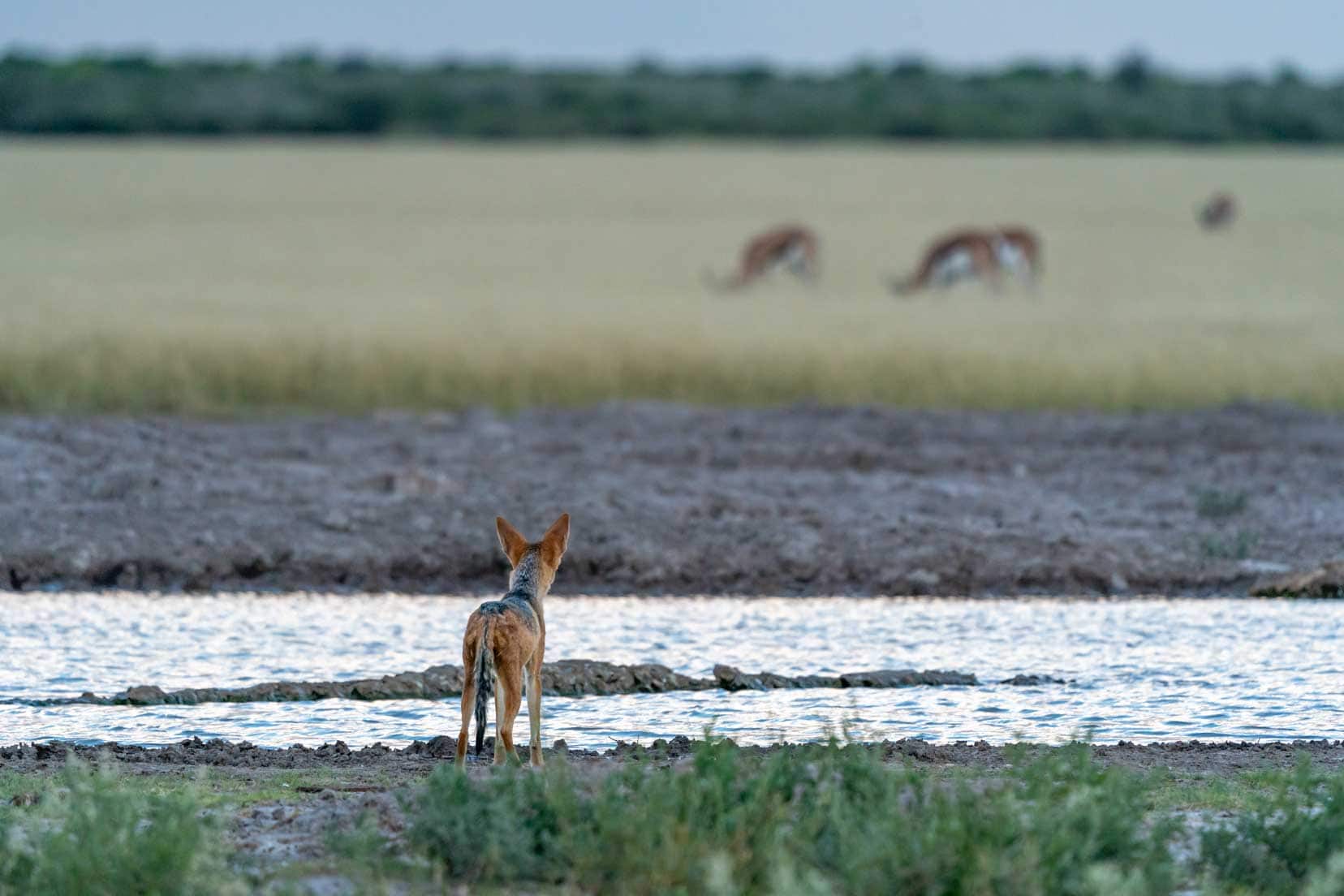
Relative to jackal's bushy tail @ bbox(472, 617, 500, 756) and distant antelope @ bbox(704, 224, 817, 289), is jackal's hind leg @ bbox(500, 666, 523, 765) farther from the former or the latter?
distant antelope @ bbox(704, 224, 817, 289)

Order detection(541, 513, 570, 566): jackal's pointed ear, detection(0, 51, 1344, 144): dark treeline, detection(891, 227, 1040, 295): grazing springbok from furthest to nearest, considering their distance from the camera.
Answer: detection(0, 51, 1344, 144): dark treeline < detection(891, 227, 1040, 295): grazing springbok < detection(541, 513, 570, 566): jackal's pointed ear

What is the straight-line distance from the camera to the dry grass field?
20.1 meters

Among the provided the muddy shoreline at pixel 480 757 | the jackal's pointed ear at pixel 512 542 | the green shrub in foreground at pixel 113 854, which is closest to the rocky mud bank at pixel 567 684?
the muddy shoreline at pixel 480 757

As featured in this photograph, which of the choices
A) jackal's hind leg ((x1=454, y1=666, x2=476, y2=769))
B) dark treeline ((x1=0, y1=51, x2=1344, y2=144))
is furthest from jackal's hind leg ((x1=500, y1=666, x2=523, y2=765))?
dark treeline ((x1=0, y1=51, x2=1344, y2=144))

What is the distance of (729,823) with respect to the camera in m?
6.30

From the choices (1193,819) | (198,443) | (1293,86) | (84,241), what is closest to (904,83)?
(1293,86)

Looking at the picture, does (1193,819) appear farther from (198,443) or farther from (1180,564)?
(198,443)

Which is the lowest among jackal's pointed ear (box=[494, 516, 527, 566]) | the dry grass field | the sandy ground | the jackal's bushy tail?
the sandy ground

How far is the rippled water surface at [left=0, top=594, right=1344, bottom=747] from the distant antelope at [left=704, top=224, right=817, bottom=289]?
17166 mm

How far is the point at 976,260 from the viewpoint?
1158 inches

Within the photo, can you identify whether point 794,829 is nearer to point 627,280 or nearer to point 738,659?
point 738,659

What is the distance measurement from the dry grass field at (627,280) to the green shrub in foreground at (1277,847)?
13327 mm

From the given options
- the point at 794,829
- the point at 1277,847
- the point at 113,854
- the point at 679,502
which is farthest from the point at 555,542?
the point at 679,502

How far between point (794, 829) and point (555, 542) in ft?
7.63
